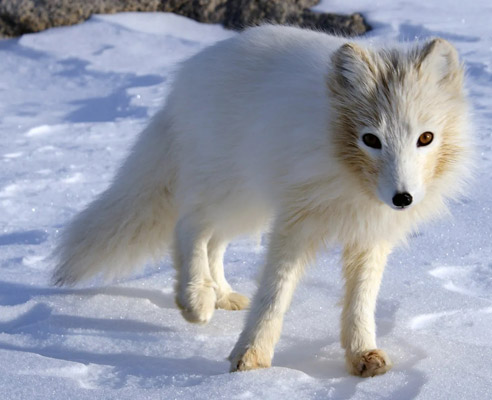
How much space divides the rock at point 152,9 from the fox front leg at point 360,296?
4765mm

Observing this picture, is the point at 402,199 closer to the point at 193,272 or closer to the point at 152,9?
the point at 193,272

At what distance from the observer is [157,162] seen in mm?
3814

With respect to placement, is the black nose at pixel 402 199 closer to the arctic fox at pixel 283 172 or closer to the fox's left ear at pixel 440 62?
the arctic fox at pixel 283 172

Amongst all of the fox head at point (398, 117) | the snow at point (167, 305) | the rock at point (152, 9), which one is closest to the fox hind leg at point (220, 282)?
the snow at point (167, 305)

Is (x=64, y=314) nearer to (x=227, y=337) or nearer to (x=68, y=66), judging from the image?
(x=227, y=337)

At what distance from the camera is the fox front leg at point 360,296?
10.3 ft

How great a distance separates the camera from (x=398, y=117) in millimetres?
2689

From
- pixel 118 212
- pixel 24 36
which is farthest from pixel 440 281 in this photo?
pixel 24 36

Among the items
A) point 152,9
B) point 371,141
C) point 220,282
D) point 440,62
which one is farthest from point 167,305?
point 152,9

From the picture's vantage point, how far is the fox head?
8.72 ft

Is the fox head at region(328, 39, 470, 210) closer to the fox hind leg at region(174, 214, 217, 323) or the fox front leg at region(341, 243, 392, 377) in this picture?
the fox front leg at region(341, 243, 392, 377)

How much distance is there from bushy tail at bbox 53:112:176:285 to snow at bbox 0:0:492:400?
0.14 m

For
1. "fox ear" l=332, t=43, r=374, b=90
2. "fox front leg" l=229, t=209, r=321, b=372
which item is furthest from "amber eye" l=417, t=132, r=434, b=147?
"fox front leg" l=229, t=209, r=321, b=372

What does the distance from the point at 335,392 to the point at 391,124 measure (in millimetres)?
885
